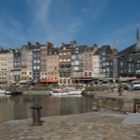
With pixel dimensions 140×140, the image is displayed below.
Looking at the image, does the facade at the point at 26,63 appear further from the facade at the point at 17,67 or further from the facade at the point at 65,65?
the facade at the point at 65,65

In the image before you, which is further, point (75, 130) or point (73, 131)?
point (75, 130)

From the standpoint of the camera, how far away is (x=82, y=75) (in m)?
102

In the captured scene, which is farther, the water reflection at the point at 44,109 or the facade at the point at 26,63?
the facade at the point at 26,63

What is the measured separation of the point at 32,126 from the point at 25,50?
102 meters

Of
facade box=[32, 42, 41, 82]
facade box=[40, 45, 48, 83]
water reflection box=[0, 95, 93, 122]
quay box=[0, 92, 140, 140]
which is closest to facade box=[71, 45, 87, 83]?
facade box=[40, 45, 48, 83]

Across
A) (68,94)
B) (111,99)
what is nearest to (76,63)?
(68,94)

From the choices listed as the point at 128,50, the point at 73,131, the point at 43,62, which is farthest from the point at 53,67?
the point at 73,131

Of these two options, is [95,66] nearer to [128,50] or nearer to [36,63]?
[128,50]

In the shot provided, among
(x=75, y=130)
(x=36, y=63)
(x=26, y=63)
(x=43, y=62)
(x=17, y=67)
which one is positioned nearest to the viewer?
(x=75, y=130)

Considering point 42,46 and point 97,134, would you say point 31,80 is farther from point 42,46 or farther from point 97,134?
point 97,134

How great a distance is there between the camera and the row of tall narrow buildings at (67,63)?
305 feet

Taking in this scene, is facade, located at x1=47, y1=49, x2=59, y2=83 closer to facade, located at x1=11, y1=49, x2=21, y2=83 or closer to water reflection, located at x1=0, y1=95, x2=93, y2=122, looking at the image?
facade, located at x1=11, y1=49, x2=21, y2=83

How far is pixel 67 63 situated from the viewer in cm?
10506

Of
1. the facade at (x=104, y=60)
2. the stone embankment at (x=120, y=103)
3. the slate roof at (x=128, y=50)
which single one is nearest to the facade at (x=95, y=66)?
the facade at (x=104, y=60)
